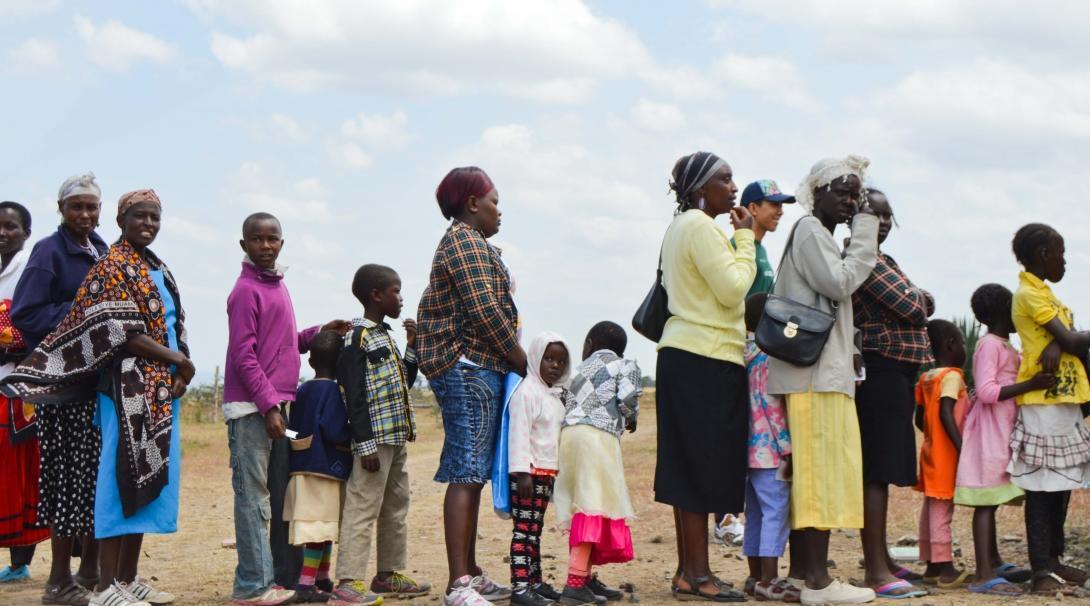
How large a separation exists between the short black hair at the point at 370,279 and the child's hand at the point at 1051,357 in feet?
11.6

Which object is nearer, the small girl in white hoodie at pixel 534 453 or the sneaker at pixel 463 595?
the sneaker at pixel 463 595

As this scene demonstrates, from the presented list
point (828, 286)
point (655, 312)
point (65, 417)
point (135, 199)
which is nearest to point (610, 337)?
point (655, 312)

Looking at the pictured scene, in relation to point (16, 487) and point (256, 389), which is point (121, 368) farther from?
point (16, 487)

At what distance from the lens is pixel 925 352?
6.16 meters

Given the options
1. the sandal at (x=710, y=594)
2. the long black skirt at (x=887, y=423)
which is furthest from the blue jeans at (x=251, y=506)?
the long black skirt at (x=887, y=423)

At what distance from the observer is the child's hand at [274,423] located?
627 centimetres

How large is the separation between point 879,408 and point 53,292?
4.49m

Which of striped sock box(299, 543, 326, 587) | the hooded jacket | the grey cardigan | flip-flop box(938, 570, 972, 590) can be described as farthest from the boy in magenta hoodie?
flip-flop box(938, 570, 972, 590)

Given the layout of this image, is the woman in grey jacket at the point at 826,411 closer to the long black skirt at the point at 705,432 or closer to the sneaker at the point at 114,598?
the long black skirt at the point at 705,432

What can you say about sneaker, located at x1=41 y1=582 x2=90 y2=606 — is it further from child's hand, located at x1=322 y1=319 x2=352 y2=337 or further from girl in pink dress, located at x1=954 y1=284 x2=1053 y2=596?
girl in pink dress, located at x1=954 y1=284 x2=1053 y2=596

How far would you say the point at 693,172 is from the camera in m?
6.14

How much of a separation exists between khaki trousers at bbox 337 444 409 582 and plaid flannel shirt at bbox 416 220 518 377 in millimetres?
817

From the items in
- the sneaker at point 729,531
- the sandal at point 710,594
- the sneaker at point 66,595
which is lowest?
the sneaker at point 66,595

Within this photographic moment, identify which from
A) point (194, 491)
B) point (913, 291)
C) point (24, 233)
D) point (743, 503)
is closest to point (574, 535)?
point (743, 503)
